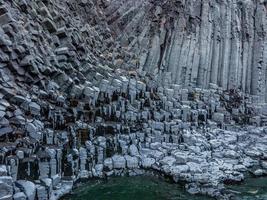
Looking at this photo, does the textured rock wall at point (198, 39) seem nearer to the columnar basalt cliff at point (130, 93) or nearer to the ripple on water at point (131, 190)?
the columnar basalt cliff at point (130, 93)

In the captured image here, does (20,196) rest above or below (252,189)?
above

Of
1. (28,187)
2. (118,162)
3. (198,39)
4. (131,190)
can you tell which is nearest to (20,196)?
(28,187)

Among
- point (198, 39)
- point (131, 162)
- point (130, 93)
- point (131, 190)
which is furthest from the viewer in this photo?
point (198, 39)

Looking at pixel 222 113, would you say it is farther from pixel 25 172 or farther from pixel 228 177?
pixel 25 172

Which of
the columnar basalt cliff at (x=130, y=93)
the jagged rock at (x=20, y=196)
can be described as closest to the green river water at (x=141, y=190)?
the columnar basalt cliff at (x=130, y=93)

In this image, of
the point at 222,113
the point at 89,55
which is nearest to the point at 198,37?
the point at 222,113

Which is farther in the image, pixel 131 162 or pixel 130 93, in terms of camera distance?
pixel 130 93

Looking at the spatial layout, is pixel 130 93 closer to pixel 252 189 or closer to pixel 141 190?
pixel 141 190

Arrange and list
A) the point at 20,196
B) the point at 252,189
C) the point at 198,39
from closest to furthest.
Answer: the point at 20,196
the point at 252,189
the point at 198,39
